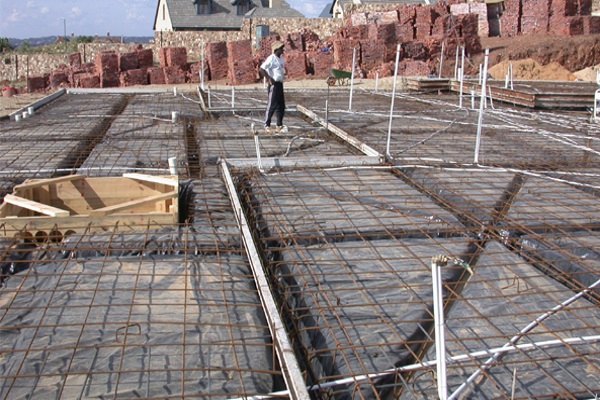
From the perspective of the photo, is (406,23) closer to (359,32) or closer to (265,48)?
(359,32)

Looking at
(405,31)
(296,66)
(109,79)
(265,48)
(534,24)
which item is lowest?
(109,79)

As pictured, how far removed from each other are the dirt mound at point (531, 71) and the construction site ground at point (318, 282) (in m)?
11.8

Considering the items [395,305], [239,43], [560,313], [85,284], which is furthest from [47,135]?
[239,43]

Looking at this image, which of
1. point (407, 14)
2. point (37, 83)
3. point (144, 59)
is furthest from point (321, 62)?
point (37, 83)

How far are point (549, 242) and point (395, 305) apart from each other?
4.13 ft

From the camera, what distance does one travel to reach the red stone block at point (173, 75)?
18.7 metres

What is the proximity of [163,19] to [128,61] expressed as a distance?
57.7 ft

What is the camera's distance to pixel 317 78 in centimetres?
1830

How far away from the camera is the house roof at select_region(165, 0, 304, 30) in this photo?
106 feet

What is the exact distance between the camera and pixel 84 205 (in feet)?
14.4

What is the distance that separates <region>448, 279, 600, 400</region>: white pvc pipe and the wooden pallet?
2.25 m

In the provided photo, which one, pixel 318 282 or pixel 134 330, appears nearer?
pixel 134 330

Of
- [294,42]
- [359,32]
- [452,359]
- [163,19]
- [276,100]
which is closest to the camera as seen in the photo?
[452,359]

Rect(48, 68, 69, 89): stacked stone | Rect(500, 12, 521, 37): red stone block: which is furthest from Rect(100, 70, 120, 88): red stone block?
Rect(500, 12, 521, 37): red stone block
